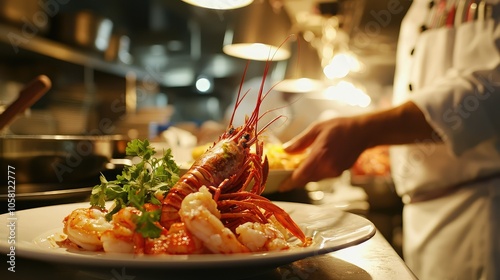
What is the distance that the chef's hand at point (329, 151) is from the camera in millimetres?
1460

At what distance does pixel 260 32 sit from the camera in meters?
2.44

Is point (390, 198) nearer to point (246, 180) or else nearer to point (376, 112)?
point (376, 112)

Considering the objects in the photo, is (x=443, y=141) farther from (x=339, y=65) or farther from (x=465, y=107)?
(x=339, y=65)

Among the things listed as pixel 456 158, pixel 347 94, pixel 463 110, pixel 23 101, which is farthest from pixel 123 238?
pixel 347 94

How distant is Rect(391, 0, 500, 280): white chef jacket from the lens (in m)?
1.72

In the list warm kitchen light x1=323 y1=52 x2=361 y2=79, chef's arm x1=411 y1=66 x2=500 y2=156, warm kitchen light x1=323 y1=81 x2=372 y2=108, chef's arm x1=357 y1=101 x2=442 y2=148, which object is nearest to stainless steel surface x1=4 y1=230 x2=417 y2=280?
chef's arm x1=357 y1=101 x2=442 y2=148

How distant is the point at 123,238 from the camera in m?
0.76

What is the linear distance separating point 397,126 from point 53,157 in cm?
114

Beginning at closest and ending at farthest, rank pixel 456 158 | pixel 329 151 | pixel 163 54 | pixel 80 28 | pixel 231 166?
pixel 231 166 < pixel 329 151 < pixel 456 158 < pixel 80 28 < pixel 163 54

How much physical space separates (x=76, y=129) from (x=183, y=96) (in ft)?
18.0

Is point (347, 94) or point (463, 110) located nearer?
point (463, 110)

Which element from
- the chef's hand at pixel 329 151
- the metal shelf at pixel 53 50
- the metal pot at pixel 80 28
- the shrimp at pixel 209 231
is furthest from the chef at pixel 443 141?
the metal shelf at pixel 53 50

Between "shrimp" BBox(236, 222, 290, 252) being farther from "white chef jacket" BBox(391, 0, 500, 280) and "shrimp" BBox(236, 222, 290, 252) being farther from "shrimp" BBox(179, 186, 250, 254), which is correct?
"white chef jacket" BBox(391, 0, 500, 280)

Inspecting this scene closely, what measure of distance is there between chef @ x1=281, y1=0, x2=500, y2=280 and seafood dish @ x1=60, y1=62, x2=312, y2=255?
34 cm
